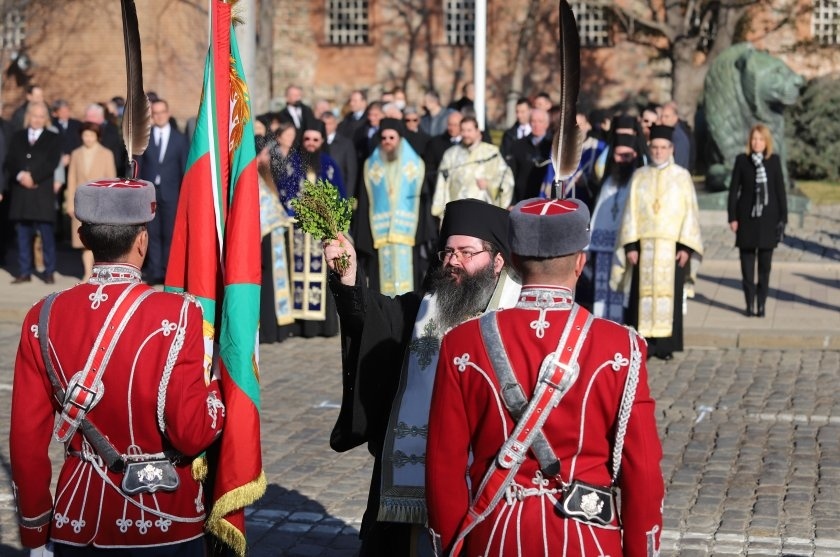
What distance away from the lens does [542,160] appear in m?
14.2

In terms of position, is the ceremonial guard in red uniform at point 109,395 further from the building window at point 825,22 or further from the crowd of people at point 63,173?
the building window at point 825,22

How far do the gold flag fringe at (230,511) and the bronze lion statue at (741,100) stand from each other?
18196 mm

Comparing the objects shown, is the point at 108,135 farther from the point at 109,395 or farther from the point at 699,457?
the point at 109,395

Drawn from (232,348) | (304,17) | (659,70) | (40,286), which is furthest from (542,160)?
(304,17)

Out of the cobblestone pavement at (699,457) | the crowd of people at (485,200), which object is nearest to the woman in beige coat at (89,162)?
the crowd of people at (485,200)

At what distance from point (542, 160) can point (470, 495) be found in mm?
10426

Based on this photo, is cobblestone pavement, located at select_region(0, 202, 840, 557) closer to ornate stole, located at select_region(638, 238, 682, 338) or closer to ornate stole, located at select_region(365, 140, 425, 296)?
ornate stole, located at select_region(638, 238, 682, 338)

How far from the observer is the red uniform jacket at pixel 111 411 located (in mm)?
4262

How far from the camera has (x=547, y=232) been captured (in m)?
3.86

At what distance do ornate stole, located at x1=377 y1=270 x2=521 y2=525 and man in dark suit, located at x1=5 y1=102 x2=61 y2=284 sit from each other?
458 inches

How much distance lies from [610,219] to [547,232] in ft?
28.7

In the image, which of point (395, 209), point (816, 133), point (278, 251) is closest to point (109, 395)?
point (278, 251)

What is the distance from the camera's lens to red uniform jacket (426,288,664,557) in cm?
382

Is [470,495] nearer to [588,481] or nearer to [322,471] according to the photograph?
[588,481]
